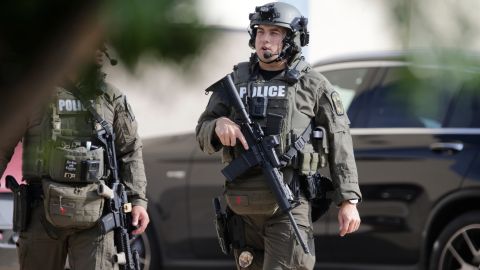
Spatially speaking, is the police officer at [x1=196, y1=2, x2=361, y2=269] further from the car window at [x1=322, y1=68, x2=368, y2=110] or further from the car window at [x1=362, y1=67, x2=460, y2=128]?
the car window at [x1=362, y1=67, x2=460, y2=128]

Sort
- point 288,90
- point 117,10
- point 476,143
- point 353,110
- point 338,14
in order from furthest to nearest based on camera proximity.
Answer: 1. point 353,110
2. point 476,143
3. point 288,90
4. point 338,14
5. point 117,10

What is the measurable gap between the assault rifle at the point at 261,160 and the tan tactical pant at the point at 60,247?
66 centimetres

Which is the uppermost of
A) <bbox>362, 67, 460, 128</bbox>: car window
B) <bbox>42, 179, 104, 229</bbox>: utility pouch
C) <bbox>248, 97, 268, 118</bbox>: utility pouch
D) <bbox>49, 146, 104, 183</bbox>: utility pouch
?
<bbox>248, 97, 268, 118</bbox>: utility pouch

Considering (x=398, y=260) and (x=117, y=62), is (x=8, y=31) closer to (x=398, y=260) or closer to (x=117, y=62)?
(x=117, y=62)

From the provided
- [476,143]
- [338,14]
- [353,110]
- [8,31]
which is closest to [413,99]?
[338,14]

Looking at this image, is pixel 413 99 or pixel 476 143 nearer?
pixel 413 99

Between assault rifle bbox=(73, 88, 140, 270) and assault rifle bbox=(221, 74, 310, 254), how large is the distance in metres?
0.54

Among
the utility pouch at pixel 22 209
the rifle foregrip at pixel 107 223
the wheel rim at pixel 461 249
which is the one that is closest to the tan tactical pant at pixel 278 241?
the rifle foregrip at pixel 107 223

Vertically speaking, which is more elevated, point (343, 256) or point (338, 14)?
point (338, 14)

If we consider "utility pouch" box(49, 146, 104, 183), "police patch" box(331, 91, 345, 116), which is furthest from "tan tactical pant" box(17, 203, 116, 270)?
"police patch" box(331, 91, 345, 116)

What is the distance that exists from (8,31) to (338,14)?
26 cm

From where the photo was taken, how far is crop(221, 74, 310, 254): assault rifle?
4.63 metres

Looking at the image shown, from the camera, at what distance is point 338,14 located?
883mm

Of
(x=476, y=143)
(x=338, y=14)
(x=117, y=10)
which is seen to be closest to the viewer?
(x=117, y=10)
